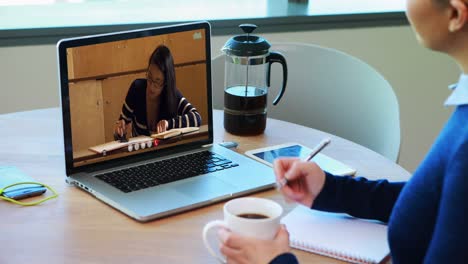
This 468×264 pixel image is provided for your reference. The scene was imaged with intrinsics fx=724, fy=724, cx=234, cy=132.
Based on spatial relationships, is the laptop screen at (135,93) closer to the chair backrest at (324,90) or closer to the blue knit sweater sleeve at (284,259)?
the chair backrest at (324,90)

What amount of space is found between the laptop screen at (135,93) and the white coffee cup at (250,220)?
417mm

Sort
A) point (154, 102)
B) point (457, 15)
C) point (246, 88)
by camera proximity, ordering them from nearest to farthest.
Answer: point (457, 15) < point (154, 102) < point (246, 88)

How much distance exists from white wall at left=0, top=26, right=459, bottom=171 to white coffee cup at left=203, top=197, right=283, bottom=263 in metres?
1.48

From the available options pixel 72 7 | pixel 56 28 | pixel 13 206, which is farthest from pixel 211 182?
pixel 72 7

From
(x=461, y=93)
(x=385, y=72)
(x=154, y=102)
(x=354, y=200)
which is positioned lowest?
(x=385, y=72)

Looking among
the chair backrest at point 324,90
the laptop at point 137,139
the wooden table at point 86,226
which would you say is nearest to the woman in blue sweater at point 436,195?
the wooden table at point 86,226

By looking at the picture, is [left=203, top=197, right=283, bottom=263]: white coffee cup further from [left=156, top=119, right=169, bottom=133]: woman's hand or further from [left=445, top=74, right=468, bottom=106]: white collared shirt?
[left=156, top=119, right=169, bottom=133]: woman's hand

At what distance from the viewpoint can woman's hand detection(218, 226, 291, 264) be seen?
Answer: 3.37 feet

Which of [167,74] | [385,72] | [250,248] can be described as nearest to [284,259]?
[250,248]

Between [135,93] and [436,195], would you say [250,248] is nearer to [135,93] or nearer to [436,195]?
[436,195]

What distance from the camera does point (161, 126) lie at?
1521mm

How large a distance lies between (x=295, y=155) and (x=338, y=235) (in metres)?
0.39

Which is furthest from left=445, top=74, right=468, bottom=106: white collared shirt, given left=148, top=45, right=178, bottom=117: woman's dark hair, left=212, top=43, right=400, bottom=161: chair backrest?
left=212, top=43, right=400, bottom=161: chair backrest

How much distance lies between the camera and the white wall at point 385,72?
7.98 ft
